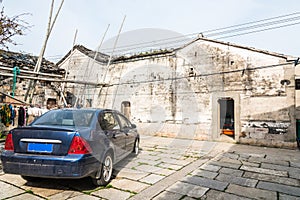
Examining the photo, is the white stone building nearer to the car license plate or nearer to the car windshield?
the car windshield

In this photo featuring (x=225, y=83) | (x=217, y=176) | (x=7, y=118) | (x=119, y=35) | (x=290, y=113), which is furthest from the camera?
(x=119, y=35)

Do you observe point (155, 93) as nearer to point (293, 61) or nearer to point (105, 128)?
point (293, 61)

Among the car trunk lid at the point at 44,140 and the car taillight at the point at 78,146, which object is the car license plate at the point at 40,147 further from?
the car taillight at the point at 78,146

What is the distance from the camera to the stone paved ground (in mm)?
3119

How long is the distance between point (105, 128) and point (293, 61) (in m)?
7.99

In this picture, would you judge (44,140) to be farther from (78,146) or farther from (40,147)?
(78,146)

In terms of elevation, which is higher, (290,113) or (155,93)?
(155,93)

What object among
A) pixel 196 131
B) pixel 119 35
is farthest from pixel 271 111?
pixel 119 35

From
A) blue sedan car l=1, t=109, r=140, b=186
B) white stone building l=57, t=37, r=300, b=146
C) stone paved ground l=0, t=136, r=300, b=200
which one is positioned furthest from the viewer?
white stone building l=57, t=37, r=300, b=146

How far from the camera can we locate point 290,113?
7527mm

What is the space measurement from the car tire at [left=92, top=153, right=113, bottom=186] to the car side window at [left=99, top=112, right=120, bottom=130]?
1.80 ft

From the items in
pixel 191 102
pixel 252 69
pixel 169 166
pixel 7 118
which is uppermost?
pixel 252 69

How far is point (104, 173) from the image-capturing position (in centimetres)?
339

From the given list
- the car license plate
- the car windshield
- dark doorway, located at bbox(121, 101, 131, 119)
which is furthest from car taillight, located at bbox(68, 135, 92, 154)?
dark doorway, located at bbox(121, 101, 131, 119)
